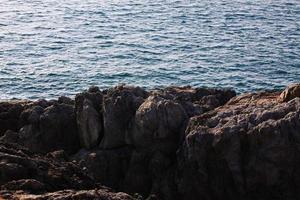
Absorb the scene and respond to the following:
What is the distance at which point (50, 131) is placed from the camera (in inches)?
1289

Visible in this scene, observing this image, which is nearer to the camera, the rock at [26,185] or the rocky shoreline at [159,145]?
the rock at [26,185]

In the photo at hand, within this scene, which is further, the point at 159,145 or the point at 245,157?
the point at 159,145

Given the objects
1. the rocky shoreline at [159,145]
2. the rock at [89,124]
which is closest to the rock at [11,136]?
the rocky shoreline at [159,145]

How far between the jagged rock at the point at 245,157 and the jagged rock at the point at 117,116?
12.1 feet

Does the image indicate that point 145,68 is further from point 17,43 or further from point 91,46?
point 17,43

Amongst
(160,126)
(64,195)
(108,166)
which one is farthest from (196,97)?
(64,195)

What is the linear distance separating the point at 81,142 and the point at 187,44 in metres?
34.9

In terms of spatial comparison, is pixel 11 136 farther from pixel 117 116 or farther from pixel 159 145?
pixel 159 145

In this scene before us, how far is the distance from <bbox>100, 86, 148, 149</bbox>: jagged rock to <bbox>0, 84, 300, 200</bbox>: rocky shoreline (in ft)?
0.15

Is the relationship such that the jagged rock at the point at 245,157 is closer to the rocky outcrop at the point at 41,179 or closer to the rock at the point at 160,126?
the rock at the point at 160,126

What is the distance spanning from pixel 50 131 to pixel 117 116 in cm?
358

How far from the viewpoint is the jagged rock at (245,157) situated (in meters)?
27.4

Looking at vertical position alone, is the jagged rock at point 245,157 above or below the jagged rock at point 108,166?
above

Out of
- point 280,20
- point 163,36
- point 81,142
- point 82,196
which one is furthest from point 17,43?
point 82,196
